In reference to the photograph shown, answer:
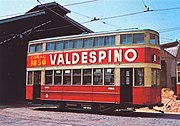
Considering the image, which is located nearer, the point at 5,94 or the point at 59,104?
the point at 59,104

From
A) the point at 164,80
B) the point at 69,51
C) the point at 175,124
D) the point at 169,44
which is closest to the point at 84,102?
the point at 69,51

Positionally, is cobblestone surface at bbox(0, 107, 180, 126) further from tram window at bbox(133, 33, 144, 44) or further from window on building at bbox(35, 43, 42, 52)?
window on building at bbox(35, 43, 42, 52)

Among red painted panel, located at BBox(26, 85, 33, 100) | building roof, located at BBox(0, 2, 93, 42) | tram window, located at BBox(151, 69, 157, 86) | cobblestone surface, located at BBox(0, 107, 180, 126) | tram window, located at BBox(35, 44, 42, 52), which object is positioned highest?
building roof, located at BBox(0, 2, 93, 42)

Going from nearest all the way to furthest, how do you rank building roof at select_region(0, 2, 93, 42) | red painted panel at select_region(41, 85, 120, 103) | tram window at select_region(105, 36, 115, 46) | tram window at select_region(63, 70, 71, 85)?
red painted panel at select_region(41, 85, 120, 103) → tram window at select_region(105, 36, 115, 46) → tram window at select_region(63, 70, 71, 85) → building roof at select_region(0, 2, 93, 42)

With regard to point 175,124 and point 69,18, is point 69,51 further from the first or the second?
point 69,18

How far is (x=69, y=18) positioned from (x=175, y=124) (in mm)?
16404

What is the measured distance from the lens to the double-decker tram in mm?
14633

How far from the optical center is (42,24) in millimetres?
25234

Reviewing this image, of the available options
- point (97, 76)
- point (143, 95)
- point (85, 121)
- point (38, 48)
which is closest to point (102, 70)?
point (97, 76)

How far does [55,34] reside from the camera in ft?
88.2

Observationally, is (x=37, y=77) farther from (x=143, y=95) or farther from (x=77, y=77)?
(x=143, y=95)

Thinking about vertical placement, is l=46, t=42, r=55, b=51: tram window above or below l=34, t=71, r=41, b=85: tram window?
above

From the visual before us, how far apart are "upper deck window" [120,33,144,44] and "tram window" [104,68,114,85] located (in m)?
1.61

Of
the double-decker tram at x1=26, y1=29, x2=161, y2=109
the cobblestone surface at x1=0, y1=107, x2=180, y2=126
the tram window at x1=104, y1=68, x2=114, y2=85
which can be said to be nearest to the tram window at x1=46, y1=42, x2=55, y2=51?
the double-decker tram at x1=26, y1=29, x2=161, y2=109
